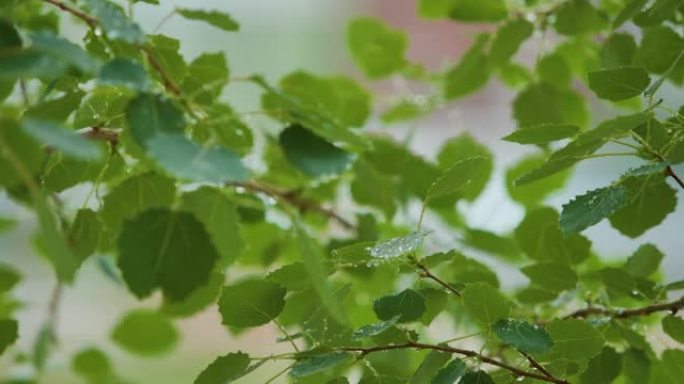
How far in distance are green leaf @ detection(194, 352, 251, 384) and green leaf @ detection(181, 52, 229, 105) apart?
0.16 m

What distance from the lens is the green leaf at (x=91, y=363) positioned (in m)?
1.00

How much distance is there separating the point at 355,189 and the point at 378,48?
15 cm

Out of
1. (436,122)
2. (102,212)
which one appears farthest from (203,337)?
(102,212)

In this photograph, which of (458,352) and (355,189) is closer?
(458,352)

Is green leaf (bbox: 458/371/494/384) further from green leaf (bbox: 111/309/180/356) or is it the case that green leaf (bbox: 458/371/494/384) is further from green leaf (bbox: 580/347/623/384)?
green leaf (bbox: 111/309/180/356)

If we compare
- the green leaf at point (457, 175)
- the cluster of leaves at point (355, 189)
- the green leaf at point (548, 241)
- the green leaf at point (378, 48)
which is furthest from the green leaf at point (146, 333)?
the green leaf at point (457, 175)

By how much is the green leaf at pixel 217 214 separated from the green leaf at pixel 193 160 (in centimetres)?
9

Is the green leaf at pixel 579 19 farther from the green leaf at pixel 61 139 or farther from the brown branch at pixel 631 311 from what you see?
the green leaf at pixel 61 139

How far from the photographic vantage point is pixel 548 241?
0.68m

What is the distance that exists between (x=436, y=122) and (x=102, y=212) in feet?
9.43

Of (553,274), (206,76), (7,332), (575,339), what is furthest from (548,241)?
(7,332)

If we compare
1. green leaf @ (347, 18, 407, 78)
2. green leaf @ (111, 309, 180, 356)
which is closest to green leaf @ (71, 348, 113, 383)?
green leaf @ (111, 309, 180, 356)

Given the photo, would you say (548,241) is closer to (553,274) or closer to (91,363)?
(553,274)

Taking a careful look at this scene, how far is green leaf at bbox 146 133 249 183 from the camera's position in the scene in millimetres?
364
